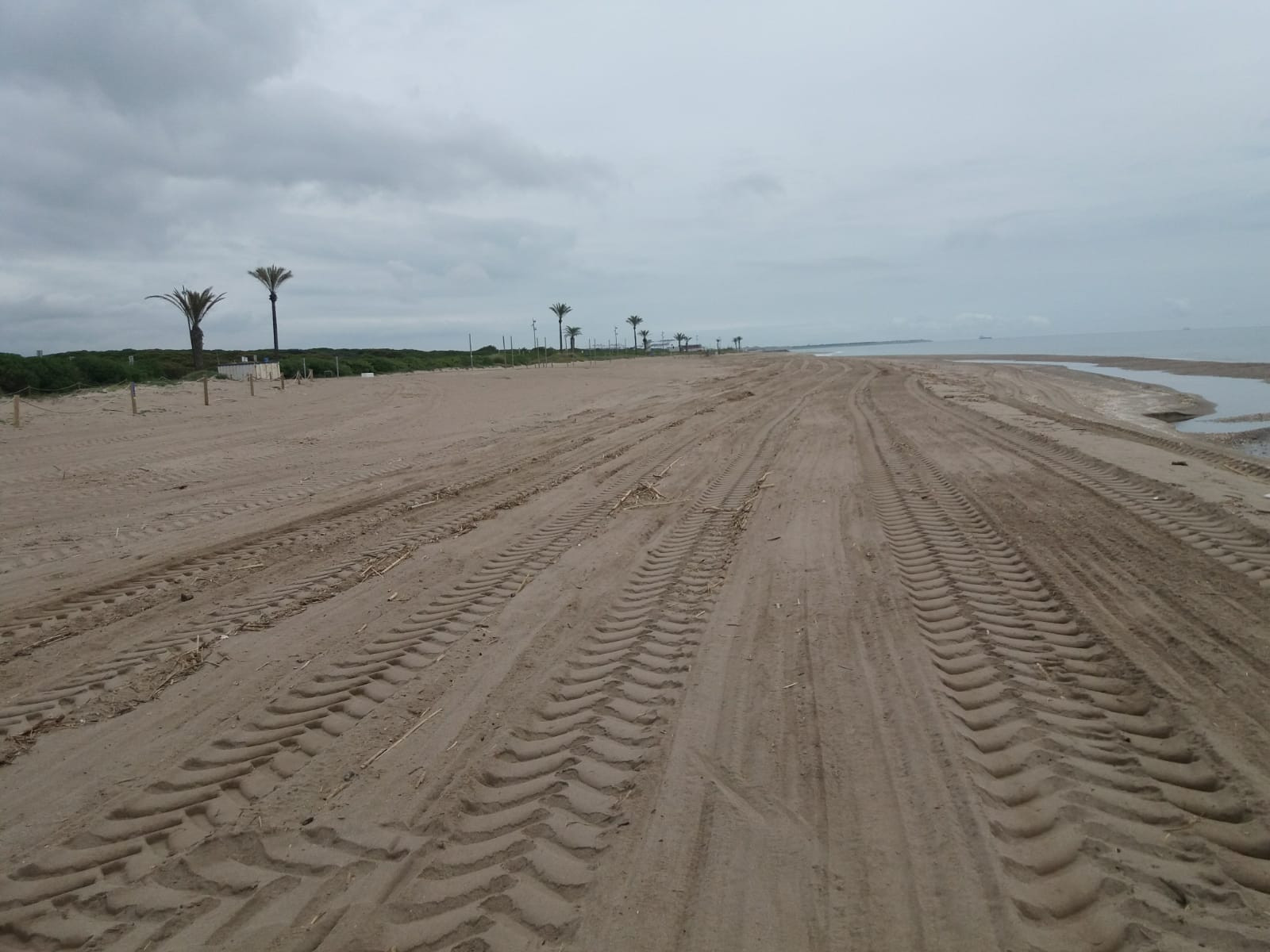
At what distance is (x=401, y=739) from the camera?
3.45m

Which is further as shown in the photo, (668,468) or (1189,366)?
(1189,366)

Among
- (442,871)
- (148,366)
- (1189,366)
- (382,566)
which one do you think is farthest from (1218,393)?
(148,366)

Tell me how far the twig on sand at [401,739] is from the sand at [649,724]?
0.06 feet

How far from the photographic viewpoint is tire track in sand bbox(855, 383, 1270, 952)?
228cm

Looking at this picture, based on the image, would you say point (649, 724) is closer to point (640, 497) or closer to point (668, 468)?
point (640, 497)

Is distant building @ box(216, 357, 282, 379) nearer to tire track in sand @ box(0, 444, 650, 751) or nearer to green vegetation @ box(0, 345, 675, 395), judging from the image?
green vegetation @ box(0, 345, 675, 395)

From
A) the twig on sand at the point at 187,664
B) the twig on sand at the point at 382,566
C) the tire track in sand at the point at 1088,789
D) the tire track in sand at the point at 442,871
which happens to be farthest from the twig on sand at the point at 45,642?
the tire track in sand at the point at 1088,789

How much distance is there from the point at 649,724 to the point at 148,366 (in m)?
54.7

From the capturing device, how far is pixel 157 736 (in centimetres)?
356

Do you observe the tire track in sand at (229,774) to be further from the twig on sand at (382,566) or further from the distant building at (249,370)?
the distant building at (249,370)

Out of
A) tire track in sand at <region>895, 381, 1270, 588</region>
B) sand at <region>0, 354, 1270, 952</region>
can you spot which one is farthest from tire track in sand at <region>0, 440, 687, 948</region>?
tire track in sand at <region>895, 381, 1270, 588</region>

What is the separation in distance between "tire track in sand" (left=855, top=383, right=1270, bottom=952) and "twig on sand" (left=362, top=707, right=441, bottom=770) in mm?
2390

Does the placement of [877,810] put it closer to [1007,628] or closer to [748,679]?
[748,679]

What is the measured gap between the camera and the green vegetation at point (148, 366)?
105 feet
